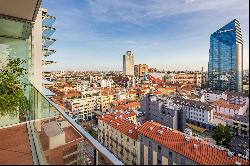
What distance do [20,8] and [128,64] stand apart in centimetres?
10248

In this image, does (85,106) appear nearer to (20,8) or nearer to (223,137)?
(223,137)

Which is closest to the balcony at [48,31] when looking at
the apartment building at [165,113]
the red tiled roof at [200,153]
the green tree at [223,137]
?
the red tiled roof at [200,153]

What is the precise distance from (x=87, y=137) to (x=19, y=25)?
3.76 m

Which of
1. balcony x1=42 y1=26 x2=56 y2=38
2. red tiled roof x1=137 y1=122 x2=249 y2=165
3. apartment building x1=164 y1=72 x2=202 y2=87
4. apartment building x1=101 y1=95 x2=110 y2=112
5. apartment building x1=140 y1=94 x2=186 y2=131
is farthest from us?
apartment building x1=164 y1=72 x2=202 y2=87

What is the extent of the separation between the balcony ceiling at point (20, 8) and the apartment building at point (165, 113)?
23.0 m

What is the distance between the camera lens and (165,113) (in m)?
25.9

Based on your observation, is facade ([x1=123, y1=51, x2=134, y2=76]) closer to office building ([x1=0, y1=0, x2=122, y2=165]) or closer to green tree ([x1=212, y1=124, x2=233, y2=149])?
green tree ([x1=212, y1=124, x2=233, y2=149])

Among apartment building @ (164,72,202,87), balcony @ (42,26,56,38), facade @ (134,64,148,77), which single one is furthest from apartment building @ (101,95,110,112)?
facade @ (134,64,148,77)

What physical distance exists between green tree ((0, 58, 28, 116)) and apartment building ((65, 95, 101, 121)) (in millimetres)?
29394

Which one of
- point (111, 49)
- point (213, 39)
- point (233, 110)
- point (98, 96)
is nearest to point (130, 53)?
point (111, 49)

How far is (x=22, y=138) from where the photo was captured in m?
3.41

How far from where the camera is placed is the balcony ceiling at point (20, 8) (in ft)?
10.0

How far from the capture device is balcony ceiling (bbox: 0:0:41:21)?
3.06 meters

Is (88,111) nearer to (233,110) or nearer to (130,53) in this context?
(233,110)
